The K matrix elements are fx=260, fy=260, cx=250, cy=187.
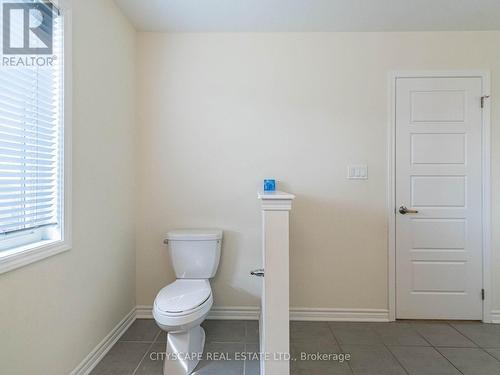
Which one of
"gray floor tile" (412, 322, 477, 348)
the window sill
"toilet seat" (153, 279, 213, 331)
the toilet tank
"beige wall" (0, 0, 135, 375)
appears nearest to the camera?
the window sill

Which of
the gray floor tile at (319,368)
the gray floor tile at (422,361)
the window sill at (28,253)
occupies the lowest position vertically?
the gray floor tile at (319,368)

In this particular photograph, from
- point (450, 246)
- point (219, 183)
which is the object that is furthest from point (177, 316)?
point (450, 246)

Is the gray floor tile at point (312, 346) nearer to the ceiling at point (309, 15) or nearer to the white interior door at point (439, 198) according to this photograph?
the white interior door at point (439, 198)

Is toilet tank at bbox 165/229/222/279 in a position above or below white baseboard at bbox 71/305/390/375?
above

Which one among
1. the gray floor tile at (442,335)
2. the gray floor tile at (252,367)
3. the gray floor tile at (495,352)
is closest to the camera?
the gray floor tile at (252,367)

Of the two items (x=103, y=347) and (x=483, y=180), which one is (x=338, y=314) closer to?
(x=483, y=180)

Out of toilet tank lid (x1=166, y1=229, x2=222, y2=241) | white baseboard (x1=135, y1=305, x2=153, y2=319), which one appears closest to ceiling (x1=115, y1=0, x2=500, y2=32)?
toilet tank lid (x1=166, y1=229, x2=222, y2=241)

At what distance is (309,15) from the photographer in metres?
1.97

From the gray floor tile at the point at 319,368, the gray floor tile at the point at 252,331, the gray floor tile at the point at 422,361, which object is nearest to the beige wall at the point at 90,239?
the gray floor tile at the point at 252,331

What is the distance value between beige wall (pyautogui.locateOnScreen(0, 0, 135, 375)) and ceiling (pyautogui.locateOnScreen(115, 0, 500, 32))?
1.01ft

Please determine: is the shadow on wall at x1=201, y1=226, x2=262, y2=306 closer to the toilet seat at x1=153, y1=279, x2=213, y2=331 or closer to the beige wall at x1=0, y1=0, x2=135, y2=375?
the toilet seat at x1=153, y1=279, x2=213, y2=331

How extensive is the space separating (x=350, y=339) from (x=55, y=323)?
1896 millimetres

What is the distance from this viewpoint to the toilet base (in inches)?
61.9

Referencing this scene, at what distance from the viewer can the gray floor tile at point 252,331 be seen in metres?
1.95
